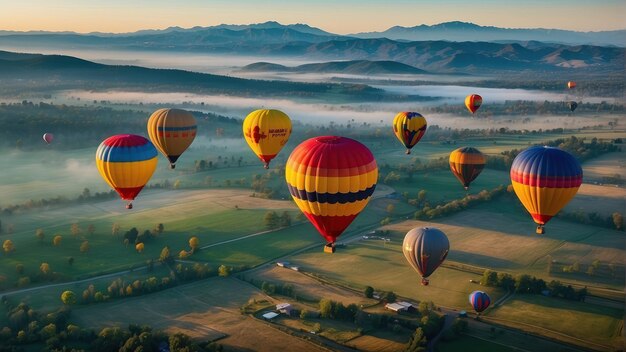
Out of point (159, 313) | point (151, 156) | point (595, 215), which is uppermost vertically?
point (151, 156)

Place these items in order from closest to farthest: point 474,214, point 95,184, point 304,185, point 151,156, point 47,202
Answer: point 304,185 < point 151,156 < point 474,214 < point 47,202 < point 95,184

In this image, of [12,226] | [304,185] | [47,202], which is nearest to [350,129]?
[47,202]

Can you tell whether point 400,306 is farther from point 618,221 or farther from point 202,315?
point 618,221

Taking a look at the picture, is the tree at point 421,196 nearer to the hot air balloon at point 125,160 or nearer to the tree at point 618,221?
the tree at point 618,221

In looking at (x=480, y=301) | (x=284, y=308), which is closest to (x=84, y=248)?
(x=284, y=308)

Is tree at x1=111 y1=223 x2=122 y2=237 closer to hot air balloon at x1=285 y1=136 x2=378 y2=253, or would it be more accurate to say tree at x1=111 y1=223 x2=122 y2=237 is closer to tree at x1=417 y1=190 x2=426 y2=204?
hot air balloon at x1=285 y1=136 x2=378 y2=253

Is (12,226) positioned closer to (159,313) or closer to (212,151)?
(159,313)

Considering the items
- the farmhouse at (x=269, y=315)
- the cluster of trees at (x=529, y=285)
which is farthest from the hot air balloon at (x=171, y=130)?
the cluster of trees at (x=529, y=285)
